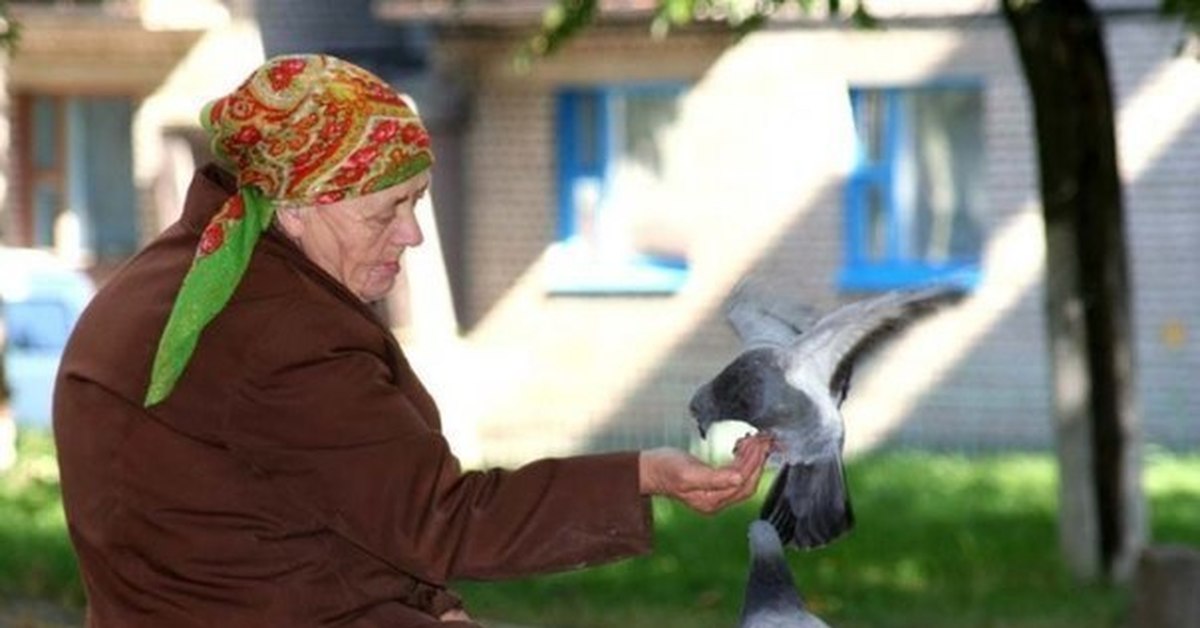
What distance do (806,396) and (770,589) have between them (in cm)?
26

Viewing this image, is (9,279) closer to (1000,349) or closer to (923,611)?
(1000,349)

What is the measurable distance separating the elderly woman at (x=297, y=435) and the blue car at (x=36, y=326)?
21315mm

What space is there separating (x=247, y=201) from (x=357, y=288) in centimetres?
19

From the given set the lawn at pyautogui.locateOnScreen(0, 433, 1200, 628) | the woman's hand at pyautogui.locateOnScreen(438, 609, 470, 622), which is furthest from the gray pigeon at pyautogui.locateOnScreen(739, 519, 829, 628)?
the lawn at pyautogui.locateOnScreen(0, 433, 1200, 628)

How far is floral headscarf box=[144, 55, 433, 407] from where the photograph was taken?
4312 millimetres

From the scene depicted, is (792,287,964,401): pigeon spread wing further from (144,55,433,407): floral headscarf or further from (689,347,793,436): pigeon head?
(144,55,433,407): floral headscarf

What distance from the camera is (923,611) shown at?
13055 millimetres

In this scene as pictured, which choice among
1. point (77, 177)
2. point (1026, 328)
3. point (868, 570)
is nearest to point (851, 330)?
point (868, 570)

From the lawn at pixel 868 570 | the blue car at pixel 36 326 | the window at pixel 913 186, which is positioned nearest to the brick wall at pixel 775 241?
the window at pixel 913 186

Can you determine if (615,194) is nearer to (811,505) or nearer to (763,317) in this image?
(763,317)

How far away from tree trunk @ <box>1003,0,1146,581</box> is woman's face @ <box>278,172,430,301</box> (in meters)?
9.40

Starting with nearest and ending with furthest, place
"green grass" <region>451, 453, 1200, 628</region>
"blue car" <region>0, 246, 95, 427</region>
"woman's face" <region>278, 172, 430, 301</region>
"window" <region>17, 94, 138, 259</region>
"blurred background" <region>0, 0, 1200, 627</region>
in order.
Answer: "woman's face" <region>278, 172, 430, 301</region>, "green grass" <region>451, 453, 1200, 628</region>, "blurred background" <region>0, 0, 1200, 627</region>, "blue car" <region>0, 246, 95, 427</region>, "window" <region>17, 94, 138, 259</region>

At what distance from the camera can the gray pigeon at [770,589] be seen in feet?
13.9

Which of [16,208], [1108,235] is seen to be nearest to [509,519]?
[1108,235]
